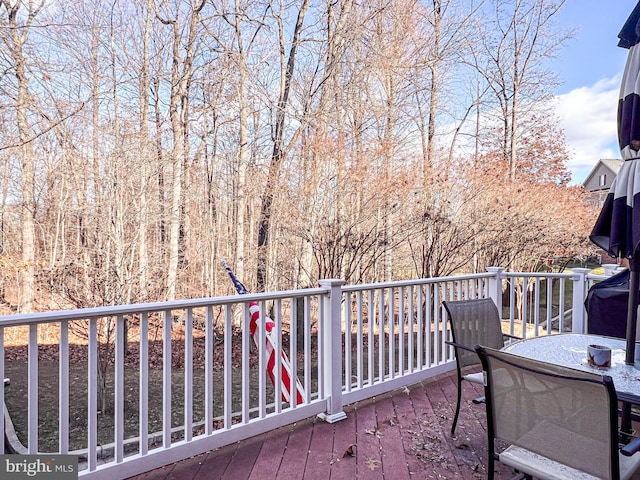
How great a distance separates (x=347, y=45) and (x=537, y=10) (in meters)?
6.41

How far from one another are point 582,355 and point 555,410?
0.87 metres

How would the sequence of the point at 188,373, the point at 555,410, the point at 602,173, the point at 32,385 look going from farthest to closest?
the point at 602,173 → the point at 188,373 → the point at 32,385 → the point at 555,410

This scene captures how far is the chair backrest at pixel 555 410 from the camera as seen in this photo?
1368 mm

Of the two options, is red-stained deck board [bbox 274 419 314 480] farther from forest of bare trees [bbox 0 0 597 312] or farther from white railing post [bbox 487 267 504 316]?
forest of bare trees [bbox 0 0 597 312]

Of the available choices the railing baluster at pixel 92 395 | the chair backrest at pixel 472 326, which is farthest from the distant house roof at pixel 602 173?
the railing baluster at pixel 92 395

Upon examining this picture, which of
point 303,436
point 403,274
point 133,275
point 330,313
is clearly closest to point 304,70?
point 403,274

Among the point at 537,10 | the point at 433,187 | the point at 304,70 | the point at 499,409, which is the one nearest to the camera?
the point at 499,409

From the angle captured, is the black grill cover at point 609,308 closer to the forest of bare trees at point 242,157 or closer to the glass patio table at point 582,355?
the glass patio table at point 582,355

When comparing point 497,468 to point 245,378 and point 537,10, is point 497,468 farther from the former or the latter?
point 537,10

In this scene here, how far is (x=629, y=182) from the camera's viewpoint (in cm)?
192

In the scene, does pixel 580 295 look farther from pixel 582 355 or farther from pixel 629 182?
pixel 629 182

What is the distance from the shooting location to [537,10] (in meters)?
10.6

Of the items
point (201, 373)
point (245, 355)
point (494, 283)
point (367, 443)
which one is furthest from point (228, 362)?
point (201, 373)

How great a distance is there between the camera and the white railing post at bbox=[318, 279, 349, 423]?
9.73ft
